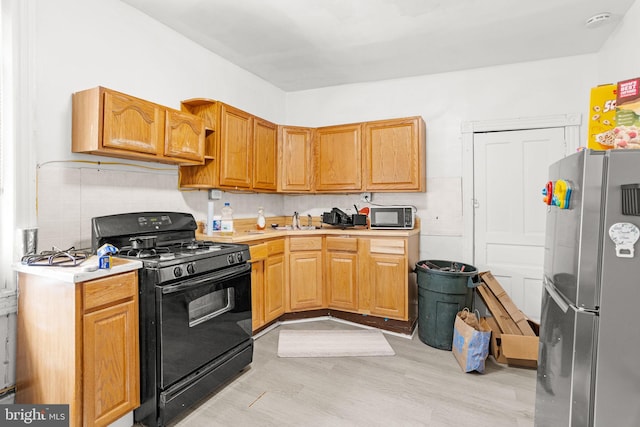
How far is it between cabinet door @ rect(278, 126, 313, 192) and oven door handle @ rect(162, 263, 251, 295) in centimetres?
155

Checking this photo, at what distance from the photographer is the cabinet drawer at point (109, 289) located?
1.62m

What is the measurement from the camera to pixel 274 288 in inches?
130

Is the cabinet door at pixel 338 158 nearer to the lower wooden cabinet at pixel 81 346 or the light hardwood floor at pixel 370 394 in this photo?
the light hardwood floor at pixel 370 394

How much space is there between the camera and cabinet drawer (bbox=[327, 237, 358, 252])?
3412 mm

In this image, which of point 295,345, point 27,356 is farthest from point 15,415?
point 295,345

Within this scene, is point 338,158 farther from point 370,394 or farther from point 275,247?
point 370,394

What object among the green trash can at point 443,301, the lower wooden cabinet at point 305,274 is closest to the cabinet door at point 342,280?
the lower wooden cabinet at point 305,274

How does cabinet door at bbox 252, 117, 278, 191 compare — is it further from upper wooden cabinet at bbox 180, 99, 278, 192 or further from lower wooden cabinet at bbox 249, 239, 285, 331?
lower wooden cabinet at bbox 249, 239, 285, 331

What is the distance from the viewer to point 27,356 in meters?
1.79

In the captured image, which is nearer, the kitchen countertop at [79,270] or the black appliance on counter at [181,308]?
the kitchen countertop at [79,270]

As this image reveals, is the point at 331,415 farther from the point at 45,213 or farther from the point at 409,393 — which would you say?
the point at 45,213

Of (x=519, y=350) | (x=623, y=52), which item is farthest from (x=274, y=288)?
(x=623, y=52)

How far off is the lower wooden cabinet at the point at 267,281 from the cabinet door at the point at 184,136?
944mm

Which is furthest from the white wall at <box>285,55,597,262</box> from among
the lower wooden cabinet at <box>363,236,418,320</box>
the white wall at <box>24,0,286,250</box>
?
the white wall at <box>24,0,286,250</box>
